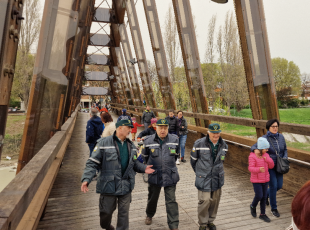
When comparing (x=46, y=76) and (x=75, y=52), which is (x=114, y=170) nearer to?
(x=46, y=76)

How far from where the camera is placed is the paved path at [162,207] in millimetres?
3637

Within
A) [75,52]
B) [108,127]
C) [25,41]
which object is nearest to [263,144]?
[108,127]

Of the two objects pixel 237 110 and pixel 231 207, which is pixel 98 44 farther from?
pixel 231 207

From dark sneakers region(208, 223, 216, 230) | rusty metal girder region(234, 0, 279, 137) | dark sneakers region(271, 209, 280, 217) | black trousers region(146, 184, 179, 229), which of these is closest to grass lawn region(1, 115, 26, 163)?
black trousers region(146, 184, 179, 229)

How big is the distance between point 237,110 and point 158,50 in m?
5.63

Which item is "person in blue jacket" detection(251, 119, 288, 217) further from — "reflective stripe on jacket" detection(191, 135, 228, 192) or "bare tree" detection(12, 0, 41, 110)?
"bare tree" detection(12, 0, 41, 110)

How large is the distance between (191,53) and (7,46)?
23.9ft

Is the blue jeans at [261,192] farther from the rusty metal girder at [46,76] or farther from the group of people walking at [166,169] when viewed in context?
the rusty metal girder at [46,76]

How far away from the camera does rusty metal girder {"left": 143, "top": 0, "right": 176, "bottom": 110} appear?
11.2m

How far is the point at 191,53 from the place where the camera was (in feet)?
28.4

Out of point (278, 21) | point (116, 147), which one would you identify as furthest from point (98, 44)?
point (116, 147)

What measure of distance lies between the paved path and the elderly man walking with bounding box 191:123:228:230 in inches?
14.6

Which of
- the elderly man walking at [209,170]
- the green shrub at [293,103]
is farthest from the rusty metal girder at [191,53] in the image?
the elderly man walking at [209,170]

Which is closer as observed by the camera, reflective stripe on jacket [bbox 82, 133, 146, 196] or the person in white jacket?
reflective stripe on jacket [bbox 82, 133, 146, 196]
